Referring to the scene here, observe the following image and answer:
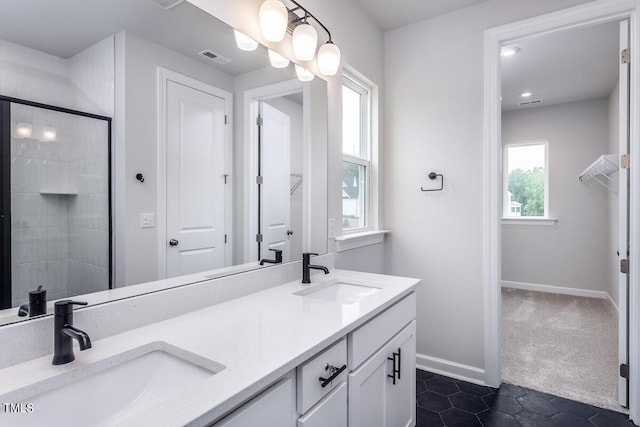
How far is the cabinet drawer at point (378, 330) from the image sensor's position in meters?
1.16

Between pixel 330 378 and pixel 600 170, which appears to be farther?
pixel 600 170

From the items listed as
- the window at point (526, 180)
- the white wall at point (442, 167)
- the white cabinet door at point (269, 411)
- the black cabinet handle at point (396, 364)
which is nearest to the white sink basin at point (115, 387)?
the white cabinet door at point (269, 411)

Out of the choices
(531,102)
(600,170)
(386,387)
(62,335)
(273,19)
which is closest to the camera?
(62,335)

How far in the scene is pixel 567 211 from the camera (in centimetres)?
A: 463

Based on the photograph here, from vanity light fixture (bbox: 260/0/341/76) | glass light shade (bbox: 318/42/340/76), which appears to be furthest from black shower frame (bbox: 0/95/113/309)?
glass light shade (bbox: 318/42/340/76)

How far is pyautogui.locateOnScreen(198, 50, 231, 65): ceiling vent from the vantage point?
1.36 metres

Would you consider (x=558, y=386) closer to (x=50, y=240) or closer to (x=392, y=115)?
(x=392, y=115)

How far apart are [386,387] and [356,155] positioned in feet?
5.54

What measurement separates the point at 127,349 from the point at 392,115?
96.9 inches

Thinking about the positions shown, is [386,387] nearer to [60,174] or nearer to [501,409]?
[501,409]

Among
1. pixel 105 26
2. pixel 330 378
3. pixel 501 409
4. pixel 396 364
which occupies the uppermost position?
pixel 105 26

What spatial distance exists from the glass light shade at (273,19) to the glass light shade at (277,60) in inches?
3.4

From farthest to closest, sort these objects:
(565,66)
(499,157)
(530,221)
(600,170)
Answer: (530,221) → (600,170) → (565,66) → (499,157)

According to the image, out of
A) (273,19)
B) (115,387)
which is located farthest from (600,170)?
(115,387)
